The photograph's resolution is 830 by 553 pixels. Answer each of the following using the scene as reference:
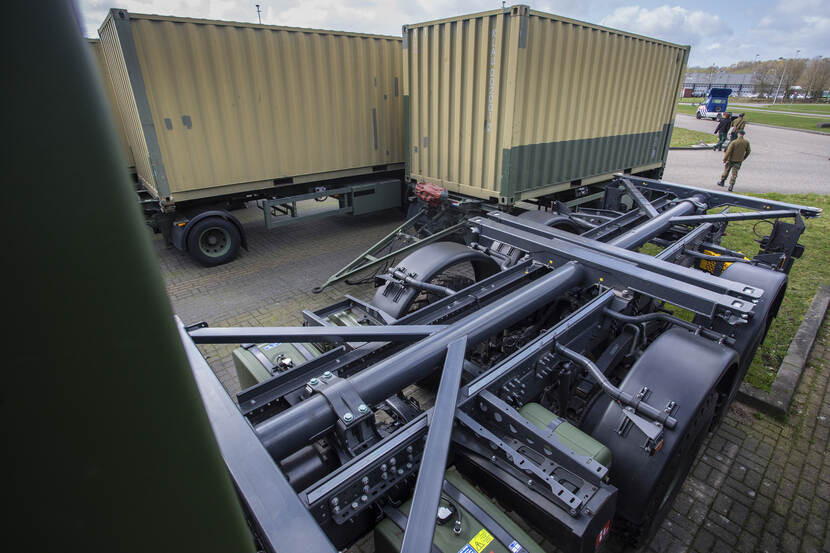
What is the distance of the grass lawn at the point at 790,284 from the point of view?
4.65 metres

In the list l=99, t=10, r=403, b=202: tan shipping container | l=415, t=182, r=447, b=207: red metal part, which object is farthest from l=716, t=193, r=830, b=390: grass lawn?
l=99, t=10, r=403, b=202: tan shipping container

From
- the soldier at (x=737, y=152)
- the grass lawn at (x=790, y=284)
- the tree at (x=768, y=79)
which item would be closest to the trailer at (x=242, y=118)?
the grass lawn at (x=790, y=284)

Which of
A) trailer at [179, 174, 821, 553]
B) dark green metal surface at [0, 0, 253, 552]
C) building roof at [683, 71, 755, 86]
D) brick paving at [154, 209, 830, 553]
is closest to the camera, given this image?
dark green metal surface at [0, 0, 253, 552]

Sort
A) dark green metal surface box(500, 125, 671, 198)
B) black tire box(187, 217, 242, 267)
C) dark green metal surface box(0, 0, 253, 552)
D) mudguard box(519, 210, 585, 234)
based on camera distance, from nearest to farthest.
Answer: dark green metal surface box(0, 0, 253, 552)
mudguard box(519, 210, 585, 234)
dark green metal surface box(500, 125, 671, 198)
black tire box(187, 217, 242, 267)

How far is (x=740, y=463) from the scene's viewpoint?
11.4 feet

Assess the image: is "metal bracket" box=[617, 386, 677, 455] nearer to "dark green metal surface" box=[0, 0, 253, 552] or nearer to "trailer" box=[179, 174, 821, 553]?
"trailer" box=[179, 174, 821, 553]

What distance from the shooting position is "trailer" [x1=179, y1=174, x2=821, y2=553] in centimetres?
180

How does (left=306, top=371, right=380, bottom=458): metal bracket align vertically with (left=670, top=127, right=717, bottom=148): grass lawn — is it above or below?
above

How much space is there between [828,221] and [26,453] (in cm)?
1282

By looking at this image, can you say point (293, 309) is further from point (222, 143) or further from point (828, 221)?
point (828, 221)

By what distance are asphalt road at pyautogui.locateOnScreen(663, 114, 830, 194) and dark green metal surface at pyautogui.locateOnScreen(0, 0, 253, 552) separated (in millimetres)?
15479

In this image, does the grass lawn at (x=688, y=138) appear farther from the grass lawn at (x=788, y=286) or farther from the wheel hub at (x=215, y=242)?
the wheel hub at (x=215, y=242)

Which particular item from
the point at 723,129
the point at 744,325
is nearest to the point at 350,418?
the point at 744,325

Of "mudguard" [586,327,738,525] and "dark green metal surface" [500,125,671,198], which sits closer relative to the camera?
"mudguard" [586,327,738,525]
